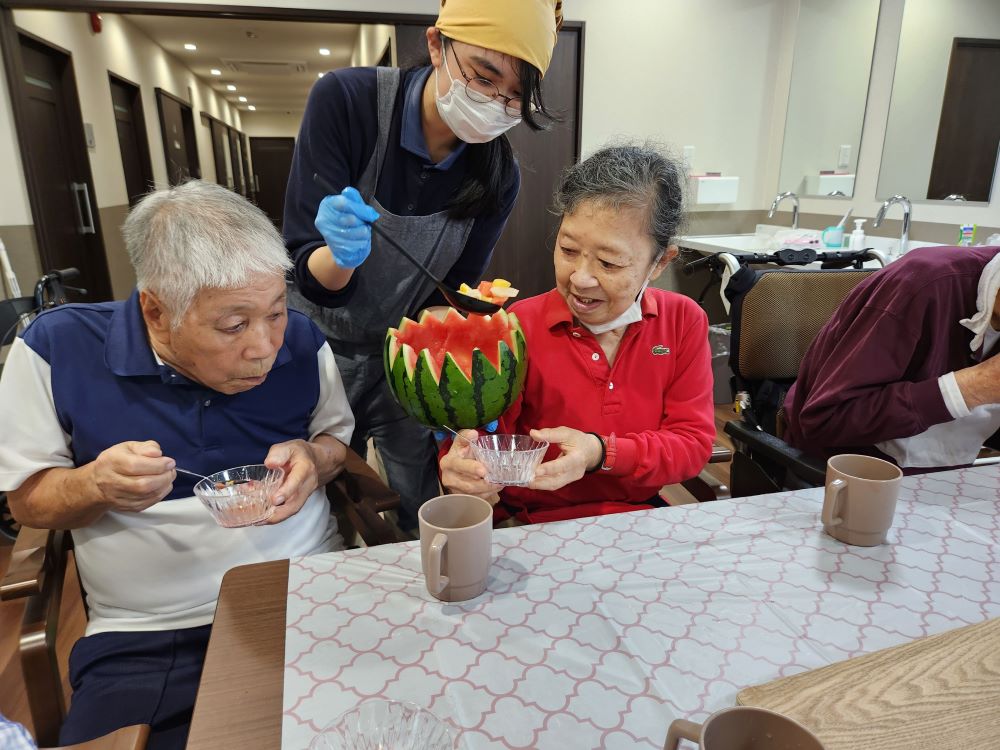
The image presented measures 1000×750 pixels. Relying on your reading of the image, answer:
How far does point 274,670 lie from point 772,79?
5.46 m

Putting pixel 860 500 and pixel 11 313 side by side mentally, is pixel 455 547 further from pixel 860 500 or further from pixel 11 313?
pixel 11 313

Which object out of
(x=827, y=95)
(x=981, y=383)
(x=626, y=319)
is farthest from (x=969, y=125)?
(x=626, y=319)

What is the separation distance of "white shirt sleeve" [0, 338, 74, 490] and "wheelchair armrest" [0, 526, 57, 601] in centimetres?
12

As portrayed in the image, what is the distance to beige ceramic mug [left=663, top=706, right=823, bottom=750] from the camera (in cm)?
57

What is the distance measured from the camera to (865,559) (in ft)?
3.42

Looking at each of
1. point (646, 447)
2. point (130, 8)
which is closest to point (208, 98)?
point (130, 8)

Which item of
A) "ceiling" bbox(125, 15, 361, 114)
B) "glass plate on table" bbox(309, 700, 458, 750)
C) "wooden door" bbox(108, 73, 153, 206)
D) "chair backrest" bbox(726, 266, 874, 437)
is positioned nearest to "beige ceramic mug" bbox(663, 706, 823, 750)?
"glass plate on table" bbox(309, 700, 458, 750)

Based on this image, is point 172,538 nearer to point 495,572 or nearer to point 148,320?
point 148,320

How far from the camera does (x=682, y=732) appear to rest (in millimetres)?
604

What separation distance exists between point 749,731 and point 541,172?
15.6 ft

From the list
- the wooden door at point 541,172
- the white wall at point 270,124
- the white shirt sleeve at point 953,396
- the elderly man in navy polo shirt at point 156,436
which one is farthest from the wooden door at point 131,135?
the white wall at point 270,124

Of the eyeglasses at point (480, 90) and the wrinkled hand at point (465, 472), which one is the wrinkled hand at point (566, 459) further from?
the eyeglasses at point (480, 90)

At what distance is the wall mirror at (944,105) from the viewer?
3.50 m

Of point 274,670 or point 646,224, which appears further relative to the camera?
point 646,224
